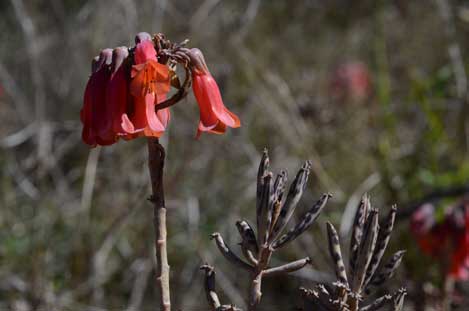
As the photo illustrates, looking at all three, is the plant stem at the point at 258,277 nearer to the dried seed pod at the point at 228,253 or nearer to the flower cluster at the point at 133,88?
the dried seed pod at the point at 228,253

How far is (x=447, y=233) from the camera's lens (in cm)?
224

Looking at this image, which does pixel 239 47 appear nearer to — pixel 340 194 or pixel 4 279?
pixel 340 194

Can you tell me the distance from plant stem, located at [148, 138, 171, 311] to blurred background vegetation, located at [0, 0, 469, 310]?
117 centimetres

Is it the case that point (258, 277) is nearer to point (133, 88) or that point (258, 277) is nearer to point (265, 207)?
point (265, 207)

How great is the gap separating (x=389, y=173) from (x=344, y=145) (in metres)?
0.87

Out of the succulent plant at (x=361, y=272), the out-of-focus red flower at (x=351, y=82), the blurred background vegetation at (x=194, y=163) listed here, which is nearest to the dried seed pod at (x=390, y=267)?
the succulent plant at (x=361, y=272)

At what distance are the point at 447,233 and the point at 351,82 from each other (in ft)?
10.8

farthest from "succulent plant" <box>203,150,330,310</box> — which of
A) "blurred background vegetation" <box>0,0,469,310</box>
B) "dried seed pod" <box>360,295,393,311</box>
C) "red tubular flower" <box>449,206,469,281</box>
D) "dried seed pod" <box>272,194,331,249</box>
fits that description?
"red tubular flower" <box>449,206,469,281</box>

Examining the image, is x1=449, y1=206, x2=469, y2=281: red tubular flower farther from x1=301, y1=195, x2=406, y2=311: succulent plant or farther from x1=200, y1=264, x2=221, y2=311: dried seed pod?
x1=200, y1=264, x2=221, y2=311: dried seed pod

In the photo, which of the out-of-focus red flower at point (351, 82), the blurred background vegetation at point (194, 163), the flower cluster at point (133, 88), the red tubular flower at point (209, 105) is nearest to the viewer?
the flower cluster at point (133, 88)

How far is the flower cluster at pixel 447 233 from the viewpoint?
2.20 metres

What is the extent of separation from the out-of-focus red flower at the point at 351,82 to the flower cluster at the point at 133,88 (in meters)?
4.27

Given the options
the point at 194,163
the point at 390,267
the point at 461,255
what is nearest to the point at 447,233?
the point at 461,255

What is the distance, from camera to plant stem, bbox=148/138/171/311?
3.19 feet
